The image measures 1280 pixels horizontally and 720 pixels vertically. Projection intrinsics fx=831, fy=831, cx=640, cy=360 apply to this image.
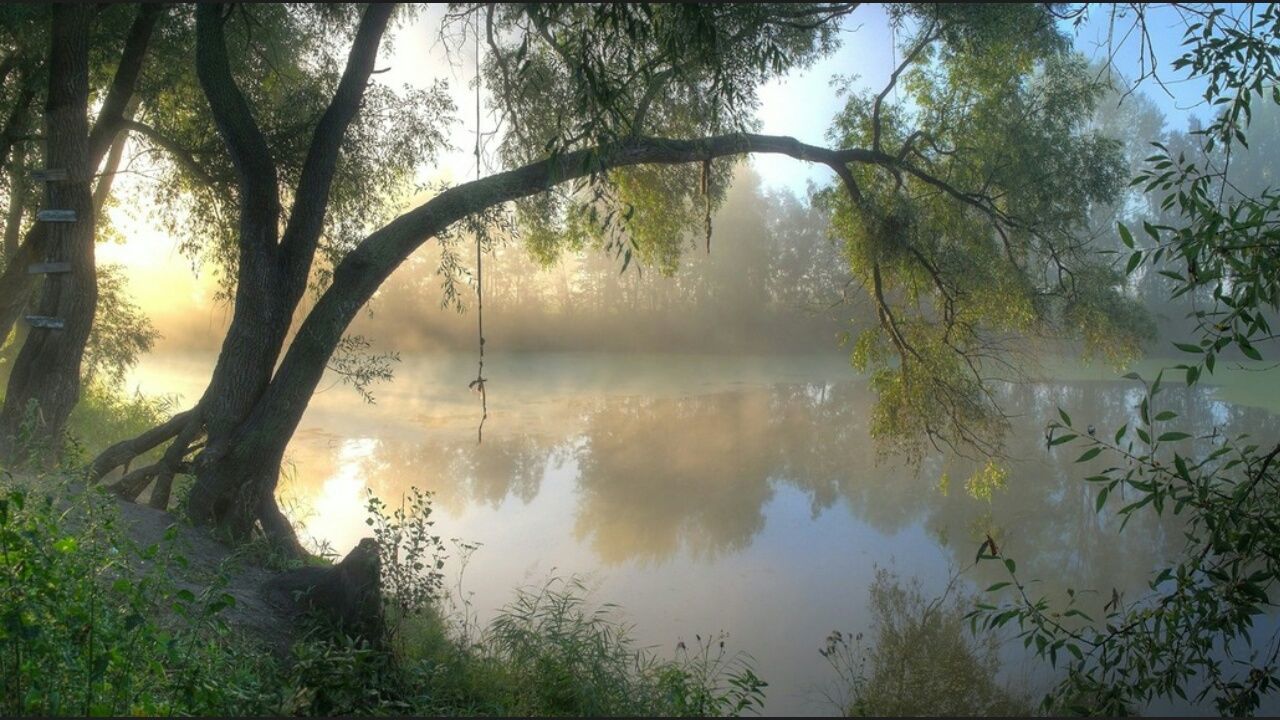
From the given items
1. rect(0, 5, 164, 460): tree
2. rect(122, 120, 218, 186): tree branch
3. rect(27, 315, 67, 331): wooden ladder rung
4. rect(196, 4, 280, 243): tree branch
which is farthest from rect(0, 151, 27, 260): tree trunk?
rect(196, 4, 280, 243): tree branch

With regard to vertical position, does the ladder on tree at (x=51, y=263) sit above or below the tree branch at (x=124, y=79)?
below

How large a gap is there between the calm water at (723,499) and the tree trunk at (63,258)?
2499mm

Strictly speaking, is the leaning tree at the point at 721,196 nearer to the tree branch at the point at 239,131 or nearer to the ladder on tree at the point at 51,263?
the tree branch at the point at 239,131

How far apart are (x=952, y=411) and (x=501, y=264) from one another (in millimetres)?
13441

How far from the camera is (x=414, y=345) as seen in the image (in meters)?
19.9

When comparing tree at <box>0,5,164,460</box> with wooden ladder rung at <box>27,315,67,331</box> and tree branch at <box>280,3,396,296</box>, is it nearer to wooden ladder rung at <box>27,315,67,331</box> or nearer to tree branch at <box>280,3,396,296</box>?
wooden ladder rung at <box>27,315,67,331</box>

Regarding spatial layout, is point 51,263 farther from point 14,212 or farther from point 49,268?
point 14,212

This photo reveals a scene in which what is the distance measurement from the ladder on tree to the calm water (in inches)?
110

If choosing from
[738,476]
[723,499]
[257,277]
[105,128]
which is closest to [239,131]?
[257,277]

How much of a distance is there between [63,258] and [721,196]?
5368 millimetres

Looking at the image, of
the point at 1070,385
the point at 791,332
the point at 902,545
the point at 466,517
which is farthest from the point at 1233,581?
the point at 791,332

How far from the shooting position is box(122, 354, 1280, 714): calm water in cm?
704

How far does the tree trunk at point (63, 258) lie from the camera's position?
19.3 feet

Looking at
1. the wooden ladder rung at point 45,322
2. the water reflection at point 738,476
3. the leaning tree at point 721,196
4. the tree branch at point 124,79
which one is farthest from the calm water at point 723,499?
the tree branch at point 124,79
